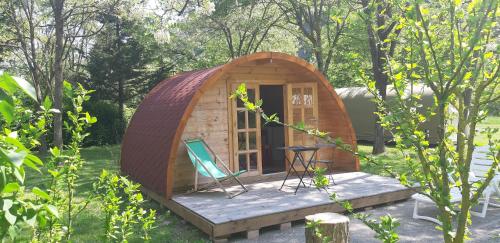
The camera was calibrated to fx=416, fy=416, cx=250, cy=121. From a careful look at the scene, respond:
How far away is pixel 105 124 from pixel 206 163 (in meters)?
12.7

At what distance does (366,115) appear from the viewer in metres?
16.2

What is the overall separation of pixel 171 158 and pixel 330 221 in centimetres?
420

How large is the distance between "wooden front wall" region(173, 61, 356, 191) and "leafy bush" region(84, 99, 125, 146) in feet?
38.1

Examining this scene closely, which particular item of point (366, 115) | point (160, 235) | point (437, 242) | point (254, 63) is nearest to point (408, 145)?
point (437, 242)

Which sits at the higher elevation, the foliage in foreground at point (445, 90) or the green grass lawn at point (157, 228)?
the foliage in foreground at point (445, 90)

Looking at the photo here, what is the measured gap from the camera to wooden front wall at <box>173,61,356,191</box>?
747cm

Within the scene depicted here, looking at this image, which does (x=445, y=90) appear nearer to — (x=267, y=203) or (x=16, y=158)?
(x=16, y=158)

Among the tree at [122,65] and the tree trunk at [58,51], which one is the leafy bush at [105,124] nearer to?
the tree at [122,65]

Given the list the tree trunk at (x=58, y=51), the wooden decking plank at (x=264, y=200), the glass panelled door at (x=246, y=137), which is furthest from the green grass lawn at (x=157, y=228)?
the tree trunk at (x=58, y=51)

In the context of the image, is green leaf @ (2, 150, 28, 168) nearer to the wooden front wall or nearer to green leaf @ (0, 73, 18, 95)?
green leaf @ (0, 73, 18, 95)

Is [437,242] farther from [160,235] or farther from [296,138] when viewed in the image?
[296,138]

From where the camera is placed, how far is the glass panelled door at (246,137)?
7.96 m

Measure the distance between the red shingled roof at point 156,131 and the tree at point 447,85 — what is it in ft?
16.2

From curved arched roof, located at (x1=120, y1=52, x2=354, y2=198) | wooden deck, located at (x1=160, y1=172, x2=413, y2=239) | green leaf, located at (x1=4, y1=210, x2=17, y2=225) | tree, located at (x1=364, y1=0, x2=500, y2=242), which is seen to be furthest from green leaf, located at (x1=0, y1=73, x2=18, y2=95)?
curved arched roof, located at (x1=120, y1=52, x2=354, y2=198)
